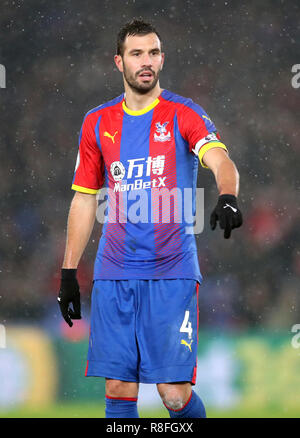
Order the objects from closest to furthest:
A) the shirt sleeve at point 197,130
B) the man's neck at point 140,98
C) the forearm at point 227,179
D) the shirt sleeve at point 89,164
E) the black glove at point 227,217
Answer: the black glove at point 227,217, the forearm at point 227,179, the shirt sleeve at point 197,130, the man's neck at point 140,98, the shirt sleeve at point 89,164

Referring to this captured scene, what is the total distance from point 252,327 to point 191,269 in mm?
2844

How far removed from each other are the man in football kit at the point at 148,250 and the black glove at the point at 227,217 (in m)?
0.41

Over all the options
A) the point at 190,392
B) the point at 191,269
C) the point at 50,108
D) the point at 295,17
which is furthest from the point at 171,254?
the point at 295,17

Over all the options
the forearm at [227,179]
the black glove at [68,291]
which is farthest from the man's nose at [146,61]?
the black glove at [68,291]

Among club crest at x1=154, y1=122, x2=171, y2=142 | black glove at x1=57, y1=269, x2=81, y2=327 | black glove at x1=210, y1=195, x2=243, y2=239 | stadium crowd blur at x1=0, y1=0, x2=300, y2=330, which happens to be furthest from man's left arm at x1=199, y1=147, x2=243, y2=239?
stadium crowd blur at x1=0, y1=0, x2=300, y2=330

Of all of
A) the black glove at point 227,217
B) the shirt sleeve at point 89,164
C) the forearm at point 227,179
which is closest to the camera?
the black glove at point 227,217

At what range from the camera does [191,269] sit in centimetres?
326

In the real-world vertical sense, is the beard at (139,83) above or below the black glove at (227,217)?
above

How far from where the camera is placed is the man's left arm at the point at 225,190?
8.75 feet

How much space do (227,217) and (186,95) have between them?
3950 millimetres

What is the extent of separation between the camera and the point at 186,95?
21.2 feet

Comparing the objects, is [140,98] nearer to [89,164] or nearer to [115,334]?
[89,164]

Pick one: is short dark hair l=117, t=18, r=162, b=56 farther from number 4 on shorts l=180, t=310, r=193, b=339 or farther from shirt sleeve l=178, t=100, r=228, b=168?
number 4 on shorts l=180, t=310, r=193, b=339

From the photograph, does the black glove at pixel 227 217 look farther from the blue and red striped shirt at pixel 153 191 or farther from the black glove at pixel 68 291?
the black glove at pixel 68 291
